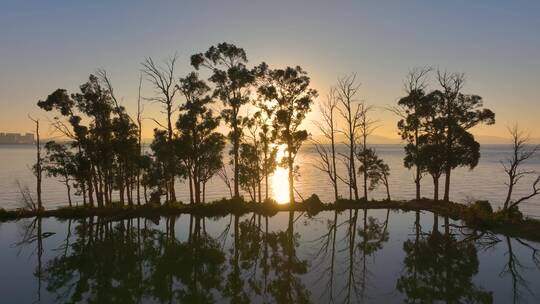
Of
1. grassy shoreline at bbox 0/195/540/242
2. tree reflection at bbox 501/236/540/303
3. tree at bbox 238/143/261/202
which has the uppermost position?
tree at bbox 238/143/261/202

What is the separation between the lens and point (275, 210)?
44.0 metres

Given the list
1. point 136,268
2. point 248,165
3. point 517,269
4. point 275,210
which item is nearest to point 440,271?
point 517,269

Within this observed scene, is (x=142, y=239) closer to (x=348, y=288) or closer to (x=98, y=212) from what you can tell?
(x=98, y=212)

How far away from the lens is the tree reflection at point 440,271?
1922cm

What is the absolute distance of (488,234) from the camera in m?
32.5

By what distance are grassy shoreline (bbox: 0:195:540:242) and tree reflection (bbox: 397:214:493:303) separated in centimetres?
573

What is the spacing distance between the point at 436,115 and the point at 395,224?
19104 millimetres

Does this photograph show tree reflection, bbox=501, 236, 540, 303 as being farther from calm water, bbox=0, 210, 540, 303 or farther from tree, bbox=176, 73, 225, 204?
tree, bbox=176, 73, 225, 204

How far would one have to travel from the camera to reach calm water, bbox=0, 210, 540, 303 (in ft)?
64.8

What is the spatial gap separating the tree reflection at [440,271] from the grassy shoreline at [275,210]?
18.8 ft

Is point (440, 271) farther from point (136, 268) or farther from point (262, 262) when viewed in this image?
point (136, 268)

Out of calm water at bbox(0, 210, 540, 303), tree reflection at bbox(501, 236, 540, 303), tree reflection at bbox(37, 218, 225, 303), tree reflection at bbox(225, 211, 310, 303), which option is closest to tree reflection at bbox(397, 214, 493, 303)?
calm water at bbox(0, 210, 540, 303)

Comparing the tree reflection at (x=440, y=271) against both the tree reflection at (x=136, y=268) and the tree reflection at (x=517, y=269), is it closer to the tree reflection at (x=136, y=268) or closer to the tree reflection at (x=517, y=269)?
the tree reflection at (x=517, y=269)

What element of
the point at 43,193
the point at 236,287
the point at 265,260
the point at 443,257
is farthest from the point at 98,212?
the point at 43,193
